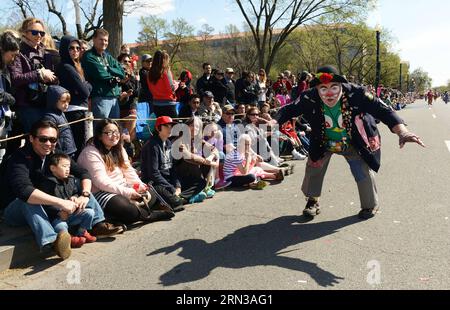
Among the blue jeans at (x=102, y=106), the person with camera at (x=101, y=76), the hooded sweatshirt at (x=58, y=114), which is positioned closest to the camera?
the hooded sweatshirt at (x=58, y=114)

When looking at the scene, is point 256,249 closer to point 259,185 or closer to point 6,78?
point 259,185

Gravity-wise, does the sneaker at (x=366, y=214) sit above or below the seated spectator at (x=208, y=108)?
below

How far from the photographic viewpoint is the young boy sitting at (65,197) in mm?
3908

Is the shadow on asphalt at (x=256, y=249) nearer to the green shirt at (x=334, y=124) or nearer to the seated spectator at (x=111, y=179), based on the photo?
the seated spectator at (x=111, y=179)

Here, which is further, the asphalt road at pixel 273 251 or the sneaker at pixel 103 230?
the sneaker at pixel 103 230

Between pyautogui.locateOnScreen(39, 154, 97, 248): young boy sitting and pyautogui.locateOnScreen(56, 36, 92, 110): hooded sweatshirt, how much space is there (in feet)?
4.89

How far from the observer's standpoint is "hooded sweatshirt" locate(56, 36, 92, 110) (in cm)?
532

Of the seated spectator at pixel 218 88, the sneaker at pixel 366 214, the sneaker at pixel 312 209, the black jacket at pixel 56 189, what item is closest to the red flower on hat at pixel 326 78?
the sneaker at pixel 312 209

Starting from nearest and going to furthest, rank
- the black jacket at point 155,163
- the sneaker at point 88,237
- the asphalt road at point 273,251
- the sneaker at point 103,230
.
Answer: the asphalt road at point 273,251, the sneaker at point 88,237, the sneaker at point 103,230, the black jacket at point 155,163

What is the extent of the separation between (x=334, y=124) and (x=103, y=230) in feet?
9.54

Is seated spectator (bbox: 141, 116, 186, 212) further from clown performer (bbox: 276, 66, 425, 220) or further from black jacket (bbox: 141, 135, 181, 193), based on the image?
clown performer (bbox: 276, 66, 425, 220)

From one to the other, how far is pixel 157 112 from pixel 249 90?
A: 435 cm

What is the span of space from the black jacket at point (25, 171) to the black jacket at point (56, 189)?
0.07 metres
